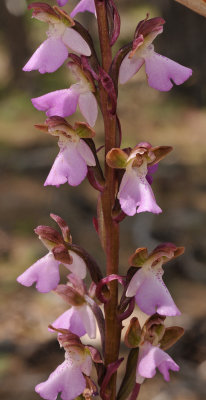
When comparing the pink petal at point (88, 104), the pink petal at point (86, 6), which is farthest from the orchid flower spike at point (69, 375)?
the pink petal at point (86, 6)

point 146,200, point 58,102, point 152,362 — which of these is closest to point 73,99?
point 58,102

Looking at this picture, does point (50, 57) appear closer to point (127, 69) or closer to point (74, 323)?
point (127, 69)

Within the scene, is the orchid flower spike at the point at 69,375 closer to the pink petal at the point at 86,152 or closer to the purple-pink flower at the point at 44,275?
the purple-pink flower at the point at 44,275

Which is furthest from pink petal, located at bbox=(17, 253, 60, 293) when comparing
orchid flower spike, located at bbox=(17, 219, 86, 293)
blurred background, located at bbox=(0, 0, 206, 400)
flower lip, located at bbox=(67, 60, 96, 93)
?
blurred background, located at bbox=(0, 0, 206, 400)

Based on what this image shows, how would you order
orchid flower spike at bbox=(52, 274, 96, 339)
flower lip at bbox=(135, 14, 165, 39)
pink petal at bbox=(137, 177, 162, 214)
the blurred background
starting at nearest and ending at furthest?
pink petal at bbox=(137, 177, 162, 214) < flower lip at bbox=(135, 14, 165, 39) < orchid flower spike at bbox=(52, 274, 96, 339) < the blurred background

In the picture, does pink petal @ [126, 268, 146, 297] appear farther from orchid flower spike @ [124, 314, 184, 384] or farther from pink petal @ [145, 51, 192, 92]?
Answer: pink petal @ [145, 51, 192, 92]
